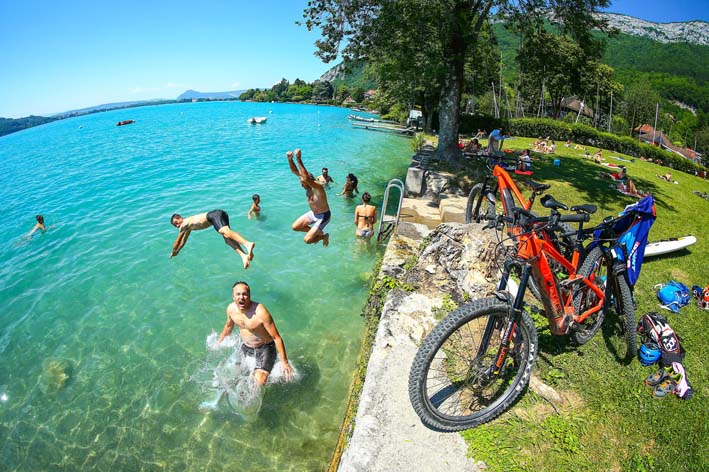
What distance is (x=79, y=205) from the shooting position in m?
17.4

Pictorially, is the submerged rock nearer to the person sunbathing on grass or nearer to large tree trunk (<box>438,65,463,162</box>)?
large tree trunk (<box>438,65,463,162</box>)

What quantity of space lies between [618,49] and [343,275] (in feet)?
589

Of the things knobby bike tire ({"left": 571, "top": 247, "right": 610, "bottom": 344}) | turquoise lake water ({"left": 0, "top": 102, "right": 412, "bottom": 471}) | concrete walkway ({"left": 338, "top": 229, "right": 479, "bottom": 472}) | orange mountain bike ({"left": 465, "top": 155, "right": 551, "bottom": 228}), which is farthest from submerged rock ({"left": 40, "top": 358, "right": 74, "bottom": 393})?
knobby bike tire ({"left": 571, "top": 247, "right": 610, "bottom": 344})

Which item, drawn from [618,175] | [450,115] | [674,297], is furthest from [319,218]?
[618,175]

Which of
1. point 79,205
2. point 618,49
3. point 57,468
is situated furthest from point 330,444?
point 618,49

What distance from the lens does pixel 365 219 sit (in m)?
10.0

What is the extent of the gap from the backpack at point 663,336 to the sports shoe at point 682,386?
5.4 inches

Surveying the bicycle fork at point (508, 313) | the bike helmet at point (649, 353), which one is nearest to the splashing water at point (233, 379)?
the bicycle fork at point (508, 313)

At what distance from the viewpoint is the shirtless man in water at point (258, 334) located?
17.6 ft

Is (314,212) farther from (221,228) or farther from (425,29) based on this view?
(425,29)

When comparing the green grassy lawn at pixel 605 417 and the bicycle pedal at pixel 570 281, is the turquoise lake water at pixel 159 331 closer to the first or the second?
the green grassy lawn at pixel 605 417

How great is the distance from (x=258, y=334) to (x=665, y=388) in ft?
18.3

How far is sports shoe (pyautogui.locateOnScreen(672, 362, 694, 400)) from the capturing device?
3.95 meters

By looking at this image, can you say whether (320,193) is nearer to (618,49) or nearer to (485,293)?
(485,293)
